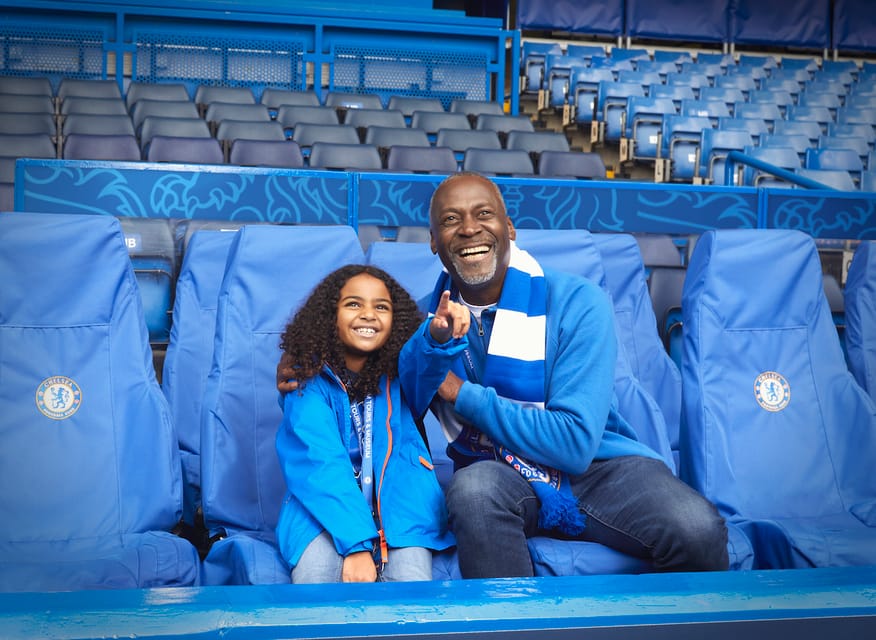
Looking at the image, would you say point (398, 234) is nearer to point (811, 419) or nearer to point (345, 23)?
point (811, 419)

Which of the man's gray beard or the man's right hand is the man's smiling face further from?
the man's right hand

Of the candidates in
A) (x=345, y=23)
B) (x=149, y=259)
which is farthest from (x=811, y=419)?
(x=345, y=23)

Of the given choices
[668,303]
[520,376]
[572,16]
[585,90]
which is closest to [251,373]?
[520,376]

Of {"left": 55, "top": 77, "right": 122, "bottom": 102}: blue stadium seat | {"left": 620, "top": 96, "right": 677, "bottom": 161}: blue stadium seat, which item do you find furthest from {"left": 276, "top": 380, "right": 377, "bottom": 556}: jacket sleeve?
{"left": 620, "top": 96, "right": 677, "bottom": 161}: blue stadium seat

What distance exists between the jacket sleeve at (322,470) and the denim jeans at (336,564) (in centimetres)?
2

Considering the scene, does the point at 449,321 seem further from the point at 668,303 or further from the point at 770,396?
the point at 668,303

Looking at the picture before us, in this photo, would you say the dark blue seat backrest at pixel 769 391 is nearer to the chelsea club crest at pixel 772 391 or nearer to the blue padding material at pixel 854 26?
the chelsea club crest at pixel 772 391

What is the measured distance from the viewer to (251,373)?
6.48ft

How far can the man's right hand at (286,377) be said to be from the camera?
1.67 metres

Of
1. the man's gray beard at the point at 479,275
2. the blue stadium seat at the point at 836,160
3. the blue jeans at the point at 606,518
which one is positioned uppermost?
the blue stadium seat at the point at 836,160

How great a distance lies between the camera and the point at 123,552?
162 centimetres

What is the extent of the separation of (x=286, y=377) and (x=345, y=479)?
0.25 meters

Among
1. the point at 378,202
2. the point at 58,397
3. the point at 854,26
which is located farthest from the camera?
the point at 854,26

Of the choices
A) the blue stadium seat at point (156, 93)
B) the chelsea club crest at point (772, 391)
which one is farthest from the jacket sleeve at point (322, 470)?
the blue stadium seat at point (156, 93)
